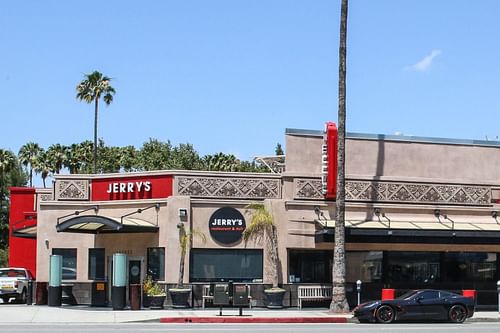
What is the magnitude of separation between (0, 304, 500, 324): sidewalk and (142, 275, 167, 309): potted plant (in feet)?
1.92

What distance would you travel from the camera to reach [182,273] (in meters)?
32.7

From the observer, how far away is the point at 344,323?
91.5 ft

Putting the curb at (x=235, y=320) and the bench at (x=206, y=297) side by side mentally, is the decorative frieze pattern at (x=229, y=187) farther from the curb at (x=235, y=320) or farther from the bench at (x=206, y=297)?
the curb at (x=235, y=320)

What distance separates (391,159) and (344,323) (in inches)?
377

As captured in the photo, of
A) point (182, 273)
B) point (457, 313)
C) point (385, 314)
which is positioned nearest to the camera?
point (385, 314)

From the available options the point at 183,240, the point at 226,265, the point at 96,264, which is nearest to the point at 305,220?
the point at 226,265

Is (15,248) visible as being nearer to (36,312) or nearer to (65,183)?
(65,183)

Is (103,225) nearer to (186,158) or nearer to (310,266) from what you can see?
(310,266)

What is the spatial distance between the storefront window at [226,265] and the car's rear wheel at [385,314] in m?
7.49

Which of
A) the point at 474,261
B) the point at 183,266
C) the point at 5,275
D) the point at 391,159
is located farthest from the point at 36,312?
the point at 474,261

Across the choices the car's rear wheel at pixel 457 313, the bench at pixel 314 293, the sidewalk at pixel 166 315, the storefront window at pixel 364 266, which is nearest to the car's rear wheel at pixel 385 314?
the sidewalk at pixel 166 315

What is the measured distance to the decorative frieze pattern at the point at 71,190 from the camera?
3544 centimetres

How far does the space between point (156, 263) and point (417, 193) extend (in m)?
11.2

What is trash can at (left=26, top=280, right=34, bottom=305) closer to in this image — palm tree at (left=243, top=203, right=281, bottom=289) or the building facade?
the building facade
